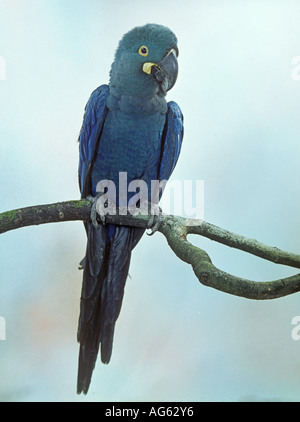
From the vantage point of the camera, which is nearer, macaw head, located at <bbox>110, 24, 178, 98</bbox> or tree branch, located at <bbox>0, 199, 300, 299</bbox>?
tree branch, located at <bbox>0, 199, 300, 299</bbox>

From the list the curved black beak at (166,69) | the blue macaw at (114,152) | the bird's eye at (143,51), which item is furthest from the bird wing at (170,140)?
the bird's eye at (143,51)

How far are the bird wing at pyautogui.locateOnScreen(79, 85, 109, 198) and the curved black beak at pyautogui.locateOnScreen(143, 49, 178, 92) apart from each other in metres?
0.21

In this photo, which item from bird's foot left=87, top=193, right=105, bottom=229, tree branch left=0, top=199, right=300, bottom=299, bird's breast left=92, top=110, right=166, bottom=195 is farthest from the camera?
bird's breast left=92, top=110, right=166, bottom=195

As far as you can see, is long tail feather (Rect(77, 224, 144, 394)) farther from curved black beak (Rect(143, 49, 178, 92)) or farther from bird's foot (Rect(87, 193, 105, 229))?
curved black beak (Rect(143, 49, 178, 92))

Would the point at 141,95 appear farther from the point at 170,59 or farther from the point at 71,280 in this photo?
the point at 71,280

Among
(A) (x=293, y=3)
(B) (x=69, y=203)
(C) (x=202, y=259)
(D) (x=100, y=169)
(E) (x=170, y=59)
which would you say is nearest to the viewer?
(C) (x=202, y=259)

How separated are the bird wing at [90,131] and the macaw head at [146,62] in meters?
0.08

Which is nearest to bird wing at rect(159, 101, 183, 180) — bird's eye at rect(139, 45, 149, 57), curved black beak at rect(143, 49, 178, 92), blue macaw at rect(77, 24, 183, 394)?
blue macaw at rect(77, 24, 183, 394)

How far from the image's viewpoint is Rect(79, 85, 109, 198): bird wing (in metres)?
1.84

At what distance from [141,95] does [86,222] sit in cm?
57

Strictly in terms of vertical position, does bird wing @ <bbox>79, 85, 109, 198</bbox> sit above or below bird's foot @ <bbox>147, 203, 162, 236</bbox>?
above

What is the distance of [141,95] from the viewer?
1.83 m

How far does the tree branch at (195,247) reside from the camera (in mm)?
1342
